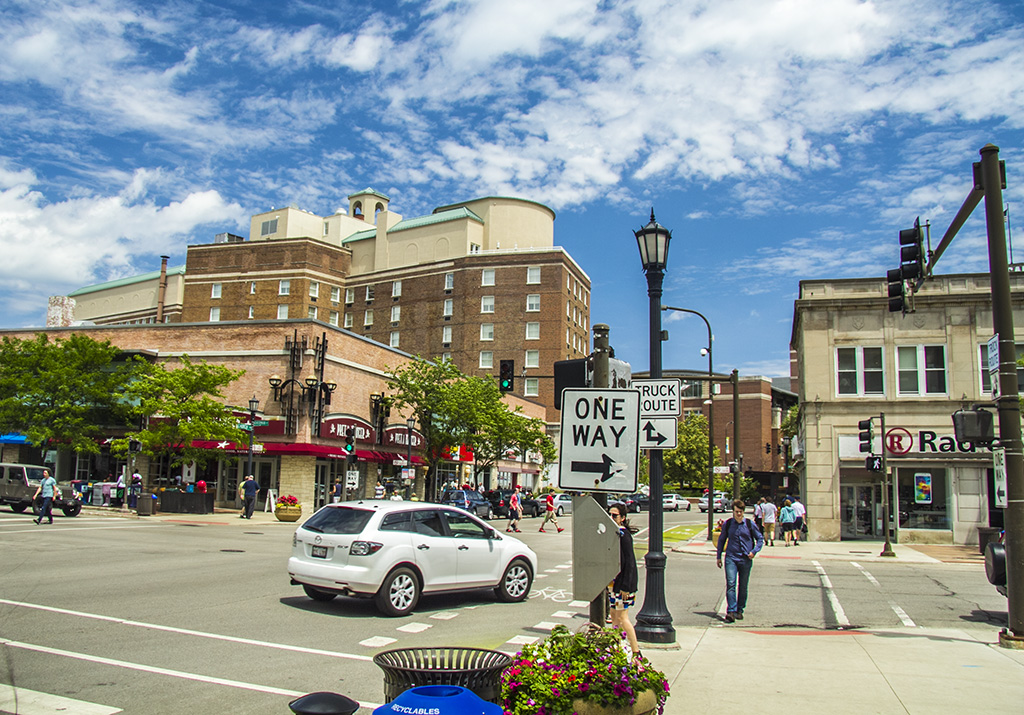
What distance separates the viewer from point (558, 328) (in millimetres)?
72562

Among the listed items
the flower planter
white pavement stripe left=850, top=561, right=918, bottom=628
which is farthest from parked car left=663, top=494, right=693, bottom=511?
white pavement stripe left=850, top=561, right=918, bottom=628

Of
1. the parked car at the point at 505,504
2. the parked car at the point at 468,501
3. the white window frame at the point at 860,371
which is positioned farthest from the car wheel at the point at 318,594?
the parked car at the point at 505,504

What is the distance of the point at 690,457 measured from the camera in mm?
84750

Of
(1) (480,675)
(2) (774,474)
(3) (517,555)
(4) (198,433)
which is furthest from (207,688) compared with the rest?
(2) (774,474)

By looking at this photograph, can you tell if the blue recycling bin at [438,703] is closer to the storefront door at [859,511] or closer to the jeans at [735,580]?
the jeans at [735,580]

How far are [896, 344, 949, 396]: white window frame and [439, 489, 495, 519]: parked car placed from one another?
1932 centimetres

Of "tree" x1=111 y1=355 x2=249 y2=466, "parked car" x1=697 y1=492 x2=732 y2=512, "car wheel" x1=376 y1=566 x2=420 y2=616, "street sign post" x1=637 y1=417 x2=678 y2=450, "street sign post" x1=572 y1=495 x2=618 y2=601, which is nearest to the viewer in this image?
"street sign post" x1=572 y1=495 x2=618 y2=601

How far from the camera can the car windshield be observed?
11.7 meters

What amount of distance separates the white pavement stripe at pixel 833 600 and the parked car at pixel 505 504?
24200mm

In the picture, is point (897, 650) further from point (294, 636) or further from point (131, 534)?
point (131, 534)

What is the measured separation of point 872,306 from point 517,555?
2379 cm

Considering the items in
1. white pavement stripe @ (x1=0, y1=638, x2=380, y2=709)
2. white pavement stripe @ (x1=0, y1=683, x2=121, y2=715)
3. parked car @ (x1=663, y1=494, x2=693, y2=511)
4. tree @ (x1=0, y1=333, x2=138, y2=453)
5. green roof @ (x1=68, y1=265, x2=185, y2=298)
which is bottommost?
parked car @ (x1=663, y1=494, x2=693, y2=511)

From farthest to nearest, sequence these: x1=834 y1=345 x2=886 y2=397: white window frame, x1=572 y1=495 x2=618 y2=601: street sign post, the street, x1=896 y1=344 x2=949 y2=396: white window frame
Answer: x1=834 y1=345 x2=886 y2=397: white window frame
x1=896 y1=344 x2=949 y2=396: white window frame
the street
x1=572 y1=495 x2=618 y2=601: street sign post

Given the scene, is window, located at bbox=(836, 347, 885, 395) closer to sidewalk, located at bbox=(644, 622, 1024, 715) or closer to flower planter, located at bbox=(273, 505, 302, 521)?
sidewalk, located at bbox=(644, 622, 1024, 715)
